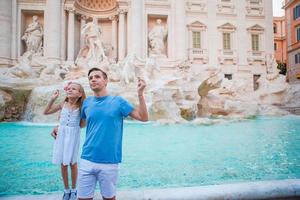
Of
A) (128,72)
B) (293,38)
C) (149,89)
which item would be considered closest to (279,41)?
(293,38)

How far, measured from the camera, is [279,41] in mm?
29500

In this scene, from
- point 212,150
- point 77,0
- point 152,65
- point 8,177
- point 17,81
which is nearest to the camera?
point 8,177

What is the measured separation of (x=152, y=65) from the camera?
1116 cm

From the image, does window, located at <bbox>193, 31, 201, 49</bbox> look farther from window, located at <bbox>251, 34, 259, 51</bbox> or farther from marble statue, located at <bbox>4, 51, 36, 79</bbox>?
marble statue, located at <bbox>4, 51, 36, 79</bbox>

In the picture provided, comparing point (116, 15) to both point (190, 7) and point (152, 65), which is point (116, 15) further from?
point (152, 65)

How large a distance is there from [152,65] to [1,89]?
20.5 ft

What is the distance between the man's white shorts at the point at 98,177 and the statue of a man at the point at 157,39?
15.5 meters

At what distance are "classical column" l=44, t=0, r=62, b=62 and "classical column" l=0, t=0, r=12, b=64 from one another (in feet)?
7.22

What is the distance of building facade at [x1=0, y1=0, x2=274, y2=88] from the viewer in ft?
50.9

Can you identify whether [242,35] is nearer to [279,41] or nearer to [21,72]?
[279,41]

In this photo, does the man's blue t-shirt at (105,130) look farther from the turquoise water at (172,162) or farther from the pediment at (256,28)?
the pediment at (256,28)

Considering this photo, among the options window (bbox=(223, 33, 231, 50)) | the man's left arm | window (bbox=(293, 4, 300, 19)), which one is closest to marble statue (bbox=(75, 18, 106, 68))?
window (bbox=(223, 33, 231, 50))

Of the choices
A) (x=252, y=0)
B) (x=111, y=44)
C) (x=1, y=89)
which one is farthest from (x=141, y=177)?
(x=252, y=0)

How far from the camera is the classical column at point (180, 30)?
1662 cm
